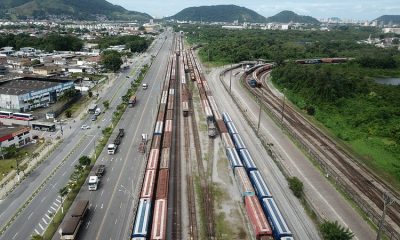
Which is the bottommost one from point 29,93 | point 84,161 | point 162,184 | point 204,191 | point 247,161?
point 204,191

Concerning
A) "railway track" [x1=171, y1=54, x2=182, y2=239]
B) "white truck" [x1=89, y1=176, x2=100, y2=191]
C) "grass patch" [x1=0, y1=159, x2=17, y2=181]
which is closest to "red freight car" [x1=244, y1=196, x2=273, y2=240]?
"railway track" [x1=171, y1=54, x2=182, y2=239]

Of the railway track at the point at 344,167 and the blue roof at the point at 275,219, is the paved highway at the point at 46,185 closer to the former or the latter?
the blue roof at the point at 275,219

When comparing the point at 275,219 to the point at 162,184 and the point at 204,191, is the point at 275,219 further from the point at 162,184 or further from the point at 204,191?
the point at 162,184

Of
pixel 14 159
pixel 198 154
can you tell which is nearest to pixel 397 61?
pixel 198 154

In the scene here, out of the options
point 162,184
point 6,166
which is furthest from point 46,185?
point 162,184

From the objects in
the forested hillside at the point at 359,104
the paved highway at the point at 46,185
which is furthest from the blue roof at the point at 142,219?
the forested hillside at the point at 359,104

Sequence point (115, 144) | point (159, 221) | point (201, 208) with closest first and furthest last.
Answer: point (159, 221)
point (201, 208)
point (115, 144)

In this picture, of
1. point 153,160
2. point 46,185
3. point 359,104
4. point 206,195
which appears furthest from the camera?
point 359,104
